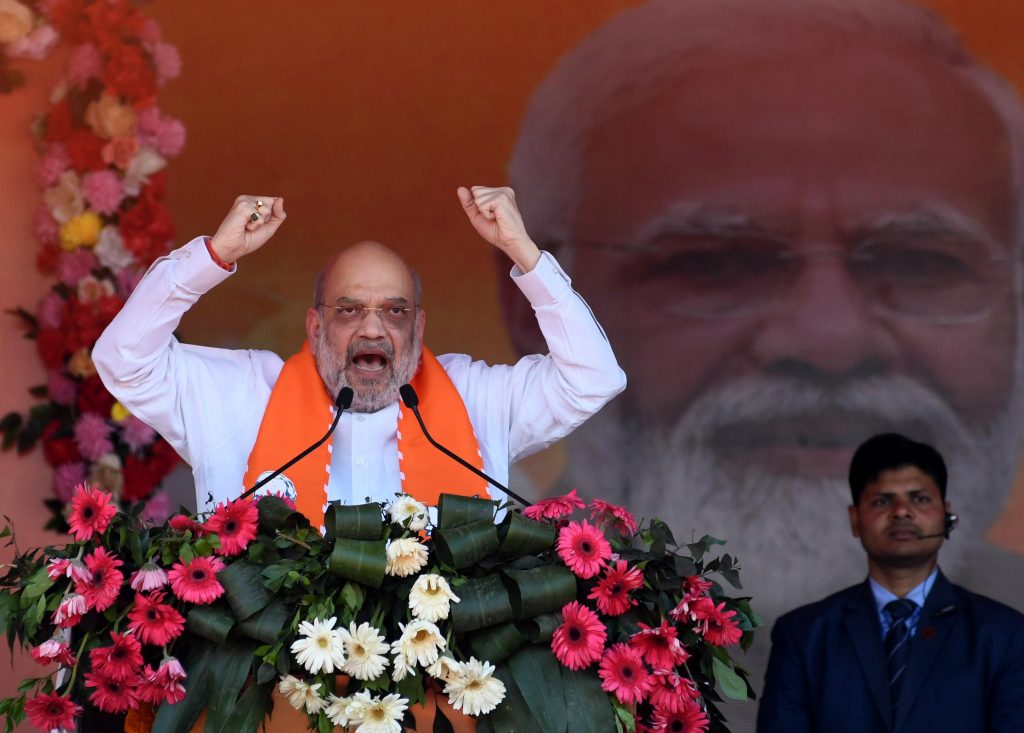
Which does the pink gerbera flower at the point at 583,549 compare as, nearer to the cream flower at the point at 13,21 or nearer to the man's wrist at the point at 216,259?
the man's wrist at the point at 216,259

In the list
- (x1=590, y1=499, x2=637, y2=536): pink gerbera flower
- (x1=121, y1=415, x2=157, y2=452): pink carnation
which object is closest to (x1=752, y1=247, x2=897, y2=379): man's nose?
(x1=121, y1=415, x2=157, y2=452): pink carnation

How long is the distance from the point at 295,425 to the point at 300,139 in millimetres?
2281

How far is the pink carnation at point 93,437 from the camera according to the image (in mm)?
5430

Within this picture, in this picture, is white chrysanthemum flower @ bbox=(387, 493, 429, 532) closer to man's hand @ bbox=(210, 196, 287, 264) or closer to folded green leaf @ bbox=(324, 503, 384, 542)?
folded green leaf @ bbox=(324, 503, 384, 542)

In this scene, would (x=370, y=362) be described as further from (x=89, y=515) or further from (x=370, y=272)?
(x=89, y=515)

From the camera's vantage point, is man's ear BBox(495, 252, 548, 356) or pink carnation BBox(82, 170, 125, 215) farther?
man's ear BBox(495, 252, 548, 356)

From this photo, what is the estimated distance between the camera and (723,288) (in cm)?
576

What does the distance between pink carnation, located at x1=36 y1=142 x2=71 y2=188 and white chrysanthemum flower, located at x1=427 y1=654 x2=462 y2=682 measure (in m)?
3.63

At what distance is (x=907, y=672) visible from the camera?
412 centimetres

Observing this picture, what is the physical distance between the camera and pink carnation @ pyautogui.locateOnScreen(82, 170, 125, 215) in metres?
5.59

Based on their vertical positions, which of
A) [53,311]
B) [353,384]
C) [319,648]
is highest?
[53,311]

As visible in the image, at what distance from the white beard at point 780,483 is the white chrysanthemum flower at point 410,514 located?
2.94 meters

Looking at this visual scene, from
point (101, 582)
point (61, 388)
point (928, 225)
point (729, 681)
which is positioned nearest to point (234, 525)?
point (101, 582)

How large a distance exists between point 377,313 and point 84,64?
2376mm
